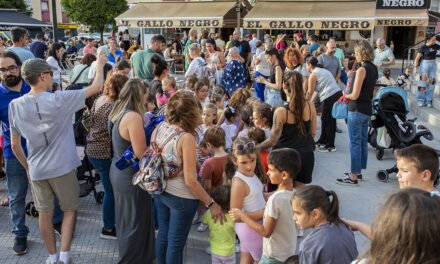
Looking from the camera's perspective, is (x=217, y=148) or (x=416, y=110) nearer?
(x=217, y=148)

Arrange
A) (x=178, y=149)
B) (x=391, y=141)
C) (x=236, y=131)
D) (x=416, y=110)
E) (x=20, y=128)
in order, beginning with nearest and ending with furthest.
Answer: (x=178, y=149) < (x=20, y=128) < (x=236, y=131) < (x=391, y=141) < (x=416, y=110)

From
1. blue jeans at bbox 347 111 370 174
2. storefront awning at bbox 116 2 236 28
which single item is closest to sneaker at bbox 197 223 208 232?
blue jeans at bbox 347 111 370 174

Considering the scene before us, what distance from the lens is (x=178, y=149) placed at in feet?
9.06

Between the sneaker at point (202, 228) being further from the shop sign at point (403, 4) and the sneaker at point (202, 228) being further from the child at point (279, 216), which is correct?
the shop sign at point (403, 4)

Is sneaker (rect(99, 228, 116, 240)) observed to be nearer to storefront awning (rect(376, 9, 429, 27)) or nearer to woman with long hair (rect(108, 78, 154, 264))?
woman with long hair (rect(108, 78, 154, 264))

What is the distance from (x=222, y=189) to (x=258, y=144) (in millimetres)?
773

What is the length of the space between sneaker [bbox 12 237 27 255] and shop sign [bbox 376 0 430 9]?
16.9 meters

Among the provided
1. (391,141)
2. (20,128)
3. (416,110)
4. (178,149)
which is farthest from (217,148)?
(416,110)

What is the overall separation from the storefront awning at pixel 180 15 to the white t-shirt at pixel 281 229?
1581 cm

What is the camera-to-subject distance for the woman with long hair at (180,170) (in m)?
2.77

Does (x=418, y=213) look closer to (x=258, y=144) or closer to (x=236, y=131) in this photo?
(x=258, y=144)

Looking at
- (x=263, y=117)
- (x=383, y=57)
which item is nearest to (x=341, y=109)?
(x=263, y=117)

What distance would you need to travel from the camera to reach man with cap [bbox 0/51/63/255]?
12.1 feet

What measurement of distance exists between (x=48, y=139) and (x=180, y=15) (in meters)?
16.1
